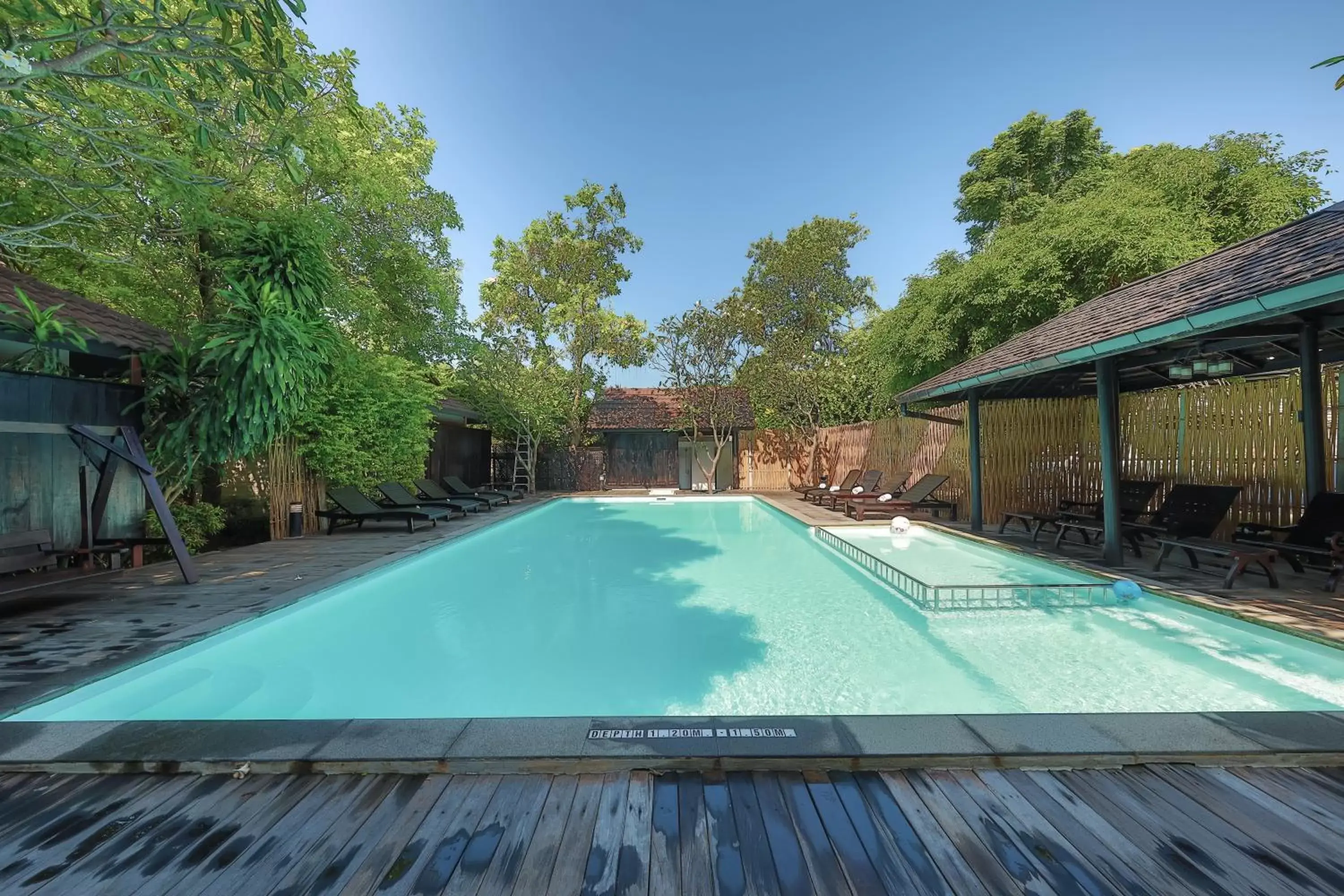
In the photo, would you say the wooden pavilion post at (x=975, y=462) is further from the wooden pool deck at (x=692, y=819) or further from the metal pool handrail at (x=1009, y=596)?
the wooden pool deck at (x=692, y=819)

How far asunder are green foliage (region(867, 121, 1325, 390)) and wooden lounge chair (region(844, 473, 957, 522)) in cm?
459

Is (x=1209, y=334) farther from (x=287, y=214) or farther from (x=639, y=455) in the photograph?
(x=639, y=455)

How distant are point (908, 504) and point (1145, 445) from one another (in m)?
3.81

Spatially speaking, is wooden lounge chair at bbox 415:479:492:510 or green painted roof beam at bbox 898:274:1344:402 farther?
wooden lounge chair at bbox 415:479:492:510

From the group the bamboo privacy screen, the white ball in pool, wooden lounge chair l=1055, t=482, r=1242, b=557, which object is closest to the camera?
the white ball in pool

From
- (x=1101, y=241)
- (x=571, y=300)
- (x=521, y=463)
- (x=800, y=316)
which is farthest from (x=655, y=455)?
(x=1101, y=241)

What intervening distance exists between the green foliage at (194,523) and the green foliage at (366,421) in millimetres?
1555

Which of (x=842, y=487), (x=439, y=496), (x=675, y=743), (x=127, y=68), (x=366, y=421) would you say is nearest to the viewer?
(x=675, y=743)

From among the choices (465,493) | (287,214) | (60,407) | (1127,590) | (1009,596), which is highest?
(287,214)

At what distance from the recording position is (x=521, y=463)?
18188 millimetres

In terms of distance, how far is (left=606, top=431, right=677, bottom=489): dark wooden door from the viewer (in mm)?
21484

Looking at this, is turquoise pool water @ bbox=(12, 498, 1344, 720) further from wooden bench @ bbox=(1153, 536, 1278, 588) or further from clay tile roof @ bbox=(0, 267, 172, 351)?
clay tile roof @ bbox=(0, 267, 172, 351)

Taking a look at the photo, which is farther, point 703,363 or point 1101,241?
point 703,363

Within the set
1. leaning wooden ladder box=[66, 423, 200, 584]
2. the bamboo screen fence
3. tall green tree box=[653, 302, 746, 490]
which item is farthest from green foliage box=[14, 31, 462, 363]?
the bamboo screen fence
